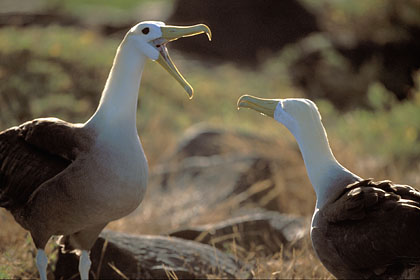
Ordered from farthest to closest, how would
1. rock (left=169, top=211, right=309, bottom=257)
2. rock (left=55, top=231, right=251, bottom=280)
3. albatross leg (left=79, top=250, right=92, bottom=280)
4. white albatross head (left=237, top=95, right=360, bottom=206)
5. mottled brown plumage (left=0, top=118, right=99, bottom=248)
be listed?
rock (left=169, top=211, right=309, bottom=257)
rock (left=55, top=231, right=251, bottom=280)
albatross leg (left=79, top=250, right=92, bottom=280)
mottled brown plumage (left=0, top=118, right=99, bottom=248)
white albatross head (left=237, top=95, right=360, bottom=206)

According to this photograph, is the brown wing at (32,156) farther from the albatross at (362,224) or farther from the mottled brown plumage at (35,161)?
the albatross at (362,224)

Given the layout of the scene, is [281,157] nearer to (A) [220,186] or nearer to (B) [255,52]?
(A) [220,186]

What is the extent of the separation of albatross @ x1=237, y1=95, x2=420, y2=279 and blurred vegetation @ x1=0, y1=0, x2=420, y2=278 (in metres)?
2.13

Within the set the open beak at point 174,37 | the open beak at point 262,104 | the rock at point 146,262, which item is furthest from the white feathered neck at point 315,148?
the rock at point 146,262

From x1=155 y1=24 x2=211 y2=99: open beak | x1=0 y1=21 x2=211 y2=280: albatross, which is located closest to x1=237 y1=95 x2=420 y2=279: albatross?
x1=155 y1=24 x2=211 y2=99: open beak

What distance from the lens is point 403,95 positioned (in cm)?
1140

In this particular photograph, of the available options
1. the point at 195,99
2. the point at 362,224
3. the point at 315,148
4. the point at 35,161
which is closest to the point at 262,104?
the point at 315,148

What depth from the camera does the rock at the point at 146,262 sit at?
4375 mm

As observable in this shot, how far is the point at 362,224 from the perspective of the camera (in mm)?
3043

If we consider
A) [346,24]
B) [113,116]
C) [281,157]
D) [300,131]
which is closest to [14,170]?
[113,116]

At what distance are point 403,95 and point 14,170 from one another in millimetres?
8721

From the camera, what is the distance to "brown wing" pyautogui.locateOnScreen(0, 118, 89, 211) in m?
3.68

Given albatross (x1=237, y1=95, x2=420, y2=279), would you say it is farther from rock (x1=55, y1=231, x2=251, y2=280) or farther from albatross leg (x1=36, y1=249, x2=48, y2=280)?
albatross leg (x1=36, y1=249, x2=48, y2=280)

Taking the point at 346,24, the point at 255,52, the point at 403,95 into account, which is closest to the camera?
the point at 403,95
